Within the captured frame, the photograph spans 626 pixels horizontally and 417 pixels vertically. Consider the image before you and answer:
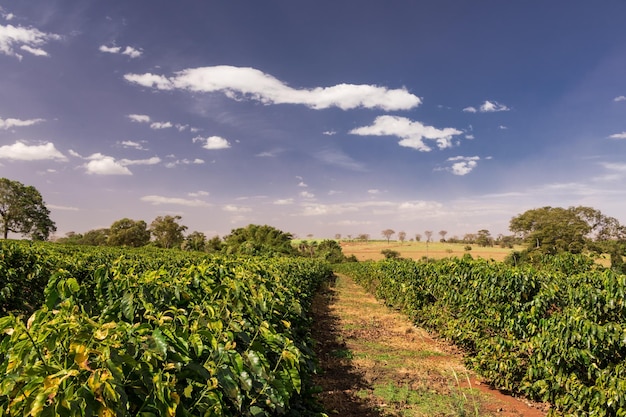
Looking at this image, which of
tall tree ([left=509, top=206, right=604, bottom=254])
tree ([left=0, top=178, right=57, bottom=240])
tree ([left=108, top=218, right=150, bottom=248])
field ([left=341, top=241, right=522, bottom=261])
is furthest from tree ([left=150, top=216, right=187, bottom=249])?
tall tree ([left=509, top=206, right=604, bottom=254])

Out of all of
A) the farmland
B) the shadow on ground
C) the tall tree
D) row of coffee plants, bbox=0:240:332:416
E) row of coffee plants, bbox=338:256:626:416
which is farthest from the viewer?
the tall tree

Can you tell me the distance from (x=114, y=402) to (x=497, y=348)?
26.7ft

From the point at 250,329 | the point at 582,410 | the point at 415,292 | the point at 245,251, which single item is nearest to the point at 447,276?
the point at 415,292

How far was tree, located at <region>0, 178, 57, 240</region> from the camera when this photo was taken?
56375mm

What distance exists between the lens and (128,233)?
66312 millimetres

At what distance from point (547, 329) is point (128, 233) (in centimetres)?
7028

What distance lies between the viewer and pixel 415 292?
14.0 meters

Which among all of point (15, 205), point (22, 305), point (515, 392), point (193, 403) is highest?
point (15, 205)

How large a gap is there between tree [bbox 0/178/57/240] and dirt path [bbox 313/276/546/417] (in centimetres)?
6189

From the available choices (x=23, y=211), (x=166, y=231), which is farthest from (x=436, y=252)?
(x=23, y=211)

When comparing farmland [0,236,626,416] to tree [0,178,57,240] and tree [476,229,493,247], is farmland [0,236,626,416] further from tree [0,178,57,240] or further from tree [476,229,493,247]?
tree [476,229,493,247]

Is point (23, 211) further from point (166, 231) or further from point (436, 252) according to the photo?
point (436, 252)

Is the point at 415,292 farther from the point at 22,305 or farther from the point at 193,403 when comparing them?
the point at 193,403

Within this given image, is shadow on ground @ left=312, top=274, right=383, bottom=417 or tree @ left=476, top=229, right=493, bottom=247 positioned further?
tree @ left=476, top=229, right=493, bottom=247
